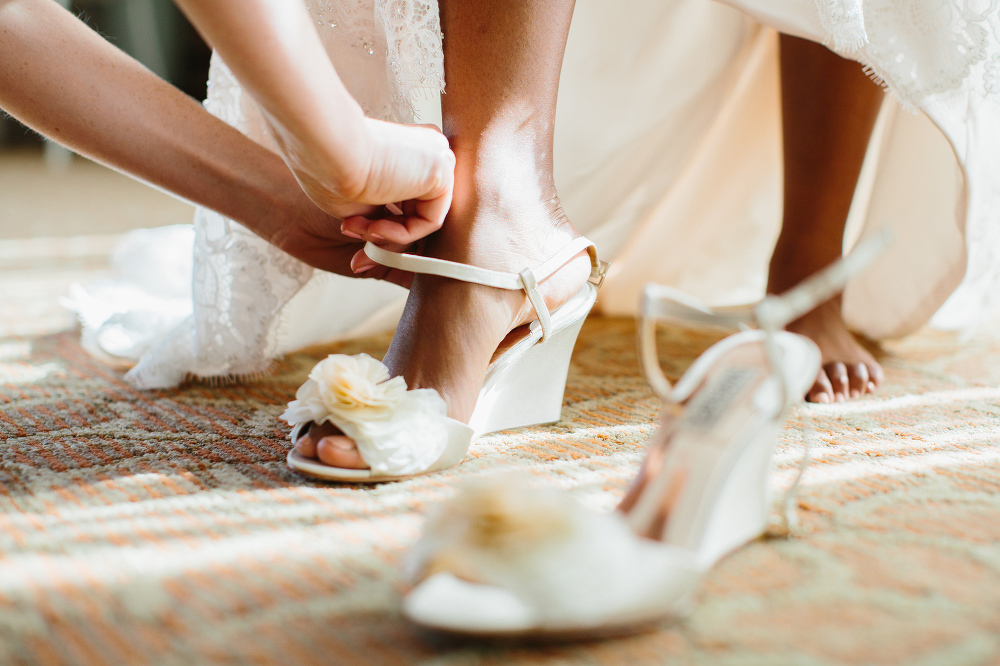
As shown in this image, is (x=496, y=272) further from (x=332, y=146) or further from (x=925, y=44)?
(x=925, y=44)

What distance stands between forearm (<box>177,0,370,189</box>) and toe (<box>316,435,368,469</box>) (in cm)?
17

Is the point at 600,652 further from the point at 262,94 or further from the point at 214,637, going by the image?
the point at 262,94

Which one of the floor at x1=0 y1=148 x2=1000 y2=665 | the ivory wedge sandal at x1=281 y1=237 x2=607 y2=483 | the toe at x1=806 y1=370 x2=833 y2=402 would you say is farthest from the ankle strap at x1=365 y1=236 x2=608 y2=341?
the toe at x1=806 y1=370 x2=833 y2=402

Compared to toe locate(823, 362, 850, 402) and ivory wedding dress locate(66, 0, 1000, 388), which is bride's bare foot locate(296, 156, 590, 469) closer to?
ivory wedding dress locate(66, 0, 1000, 388)

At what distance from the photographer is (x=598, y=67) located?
37.2 inches

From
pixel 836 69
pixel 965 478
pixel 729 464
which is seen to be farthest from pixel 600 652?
pixel 836 69

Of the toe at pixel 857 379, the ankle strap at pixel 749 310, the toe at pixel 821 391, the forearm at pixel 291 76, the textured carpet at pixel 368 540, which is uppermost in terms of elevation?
the forearm at pixel 291 76

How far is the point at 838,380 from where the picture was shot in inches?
29.7

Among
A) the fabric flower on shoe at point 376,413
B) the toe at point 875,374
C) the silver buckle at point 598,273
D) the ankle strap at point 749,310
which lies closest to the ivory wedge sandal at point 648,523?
the ankle strap at point 749,310

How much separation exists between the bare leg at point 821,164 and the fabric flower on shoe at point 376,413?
446mm

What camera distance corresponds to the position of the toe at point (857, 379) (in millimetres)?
755

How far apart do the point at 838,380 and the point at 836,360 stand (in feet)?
0.13

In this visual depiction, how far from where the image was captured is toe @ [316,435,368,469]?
1.73 ft

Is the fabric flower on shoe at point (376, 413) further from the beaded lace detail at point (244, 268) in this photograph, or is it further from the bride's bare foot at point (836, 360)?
the bride's bare foot at point (836, 360)
